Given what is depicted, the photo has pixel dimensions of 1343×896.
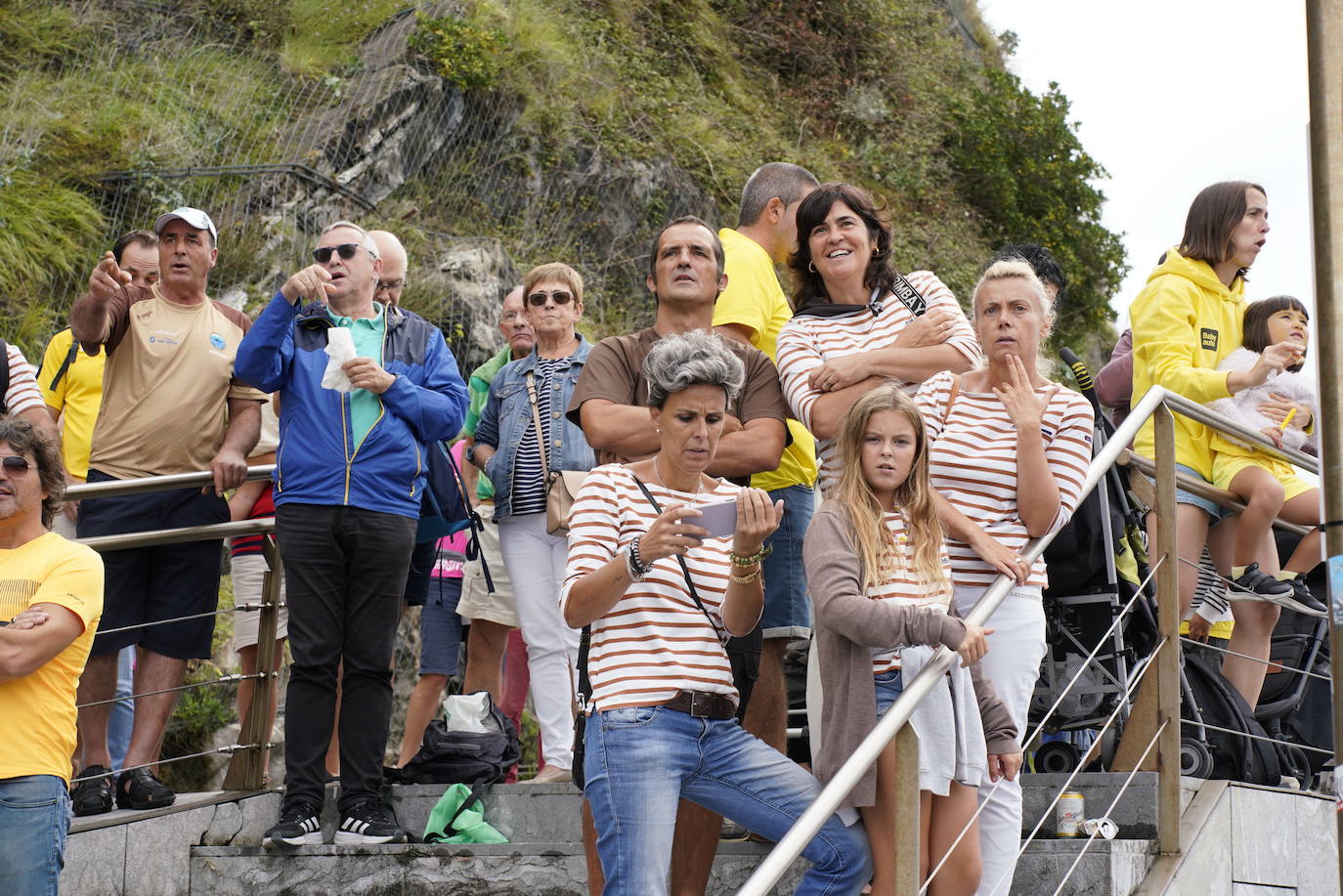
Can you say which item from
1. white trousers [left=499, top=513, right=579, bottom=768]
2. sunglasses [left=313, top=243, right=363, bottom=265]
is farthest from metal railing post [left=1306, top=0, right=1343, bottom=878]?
sunglasses [left=313, top=243, right=363, bottom=265]

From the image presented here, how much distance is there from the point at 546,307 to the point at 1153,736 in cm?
Result: 280

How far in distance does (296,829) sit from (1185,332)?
3677 mm

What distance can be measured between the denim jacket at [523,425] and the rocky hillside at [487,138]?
488 cm

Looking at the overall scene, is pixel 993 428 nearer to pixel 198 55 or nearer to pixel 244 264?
pixel 244 264

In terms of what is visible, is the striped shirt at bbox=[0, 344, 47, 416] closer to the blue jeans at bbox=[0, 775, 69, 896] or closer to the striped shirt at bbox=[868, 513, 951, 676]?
the blue jeans at bbox=[0, 775, 69, 896]

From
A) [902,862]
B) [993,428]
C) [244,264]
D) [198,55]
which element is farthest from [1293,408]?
[198,55]

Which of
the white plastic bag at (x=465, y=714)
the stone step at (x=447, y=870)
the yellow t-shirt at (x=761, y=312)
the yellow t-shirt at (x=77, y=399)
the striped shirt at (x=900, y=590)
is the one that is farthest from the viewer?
the yellow t-shirt at (x=77, y=399)

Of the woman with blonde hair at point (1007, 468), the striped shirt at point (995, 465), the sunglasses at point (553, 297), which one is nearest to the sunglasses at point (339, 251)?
the sunglasses at point (553, 297)

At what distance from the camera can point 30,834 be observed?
3.62m

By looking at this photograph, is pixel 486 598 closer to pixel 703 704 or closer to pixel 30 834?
pixel 30 834

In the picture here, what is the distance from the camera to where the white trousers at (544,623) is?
5395mm

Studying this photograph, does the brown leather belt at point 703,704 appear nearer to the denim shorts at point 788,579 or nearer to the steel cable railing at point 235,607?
the denim shorts at point 788,579

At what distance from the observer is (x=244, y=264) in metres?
10.6

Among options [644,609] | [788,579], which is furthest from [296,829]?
[644,609]
